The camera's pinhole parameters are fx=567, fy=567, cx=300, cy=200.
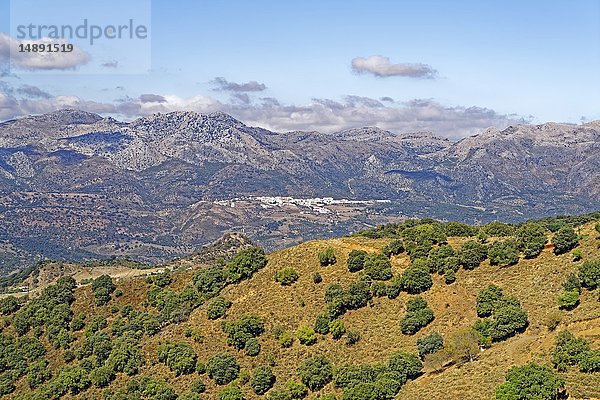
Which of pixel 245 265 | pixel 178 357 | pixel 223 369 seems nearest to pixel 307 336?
pixel 223 369

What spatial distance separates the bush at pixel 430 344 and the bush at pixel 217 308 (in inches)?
1809

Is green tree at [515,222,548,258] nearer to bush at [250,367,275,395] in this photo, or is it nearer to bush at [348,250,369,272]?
bush at [348,250,369,272]

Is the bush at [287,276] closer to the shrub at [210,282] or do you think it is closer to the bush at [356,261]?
the bush at [356,261]

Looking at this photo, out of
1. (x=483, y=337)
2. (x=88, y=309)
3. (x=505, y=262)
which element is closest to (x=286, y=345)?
(x=483, y=337)

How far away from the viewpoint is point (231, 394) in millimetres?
89188

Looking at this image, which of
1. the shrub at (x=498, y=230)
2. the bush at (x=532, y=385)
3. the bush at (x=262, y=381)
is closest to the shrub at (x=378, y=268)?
the bush at (x=262, y=381)

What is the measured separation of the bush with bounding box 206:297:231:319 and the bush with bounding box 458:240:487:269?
48933mm

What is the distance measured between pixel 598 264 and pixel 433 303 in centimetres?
2727

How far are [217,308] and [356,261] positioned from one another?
100 ft

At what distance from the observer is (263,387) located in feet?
302

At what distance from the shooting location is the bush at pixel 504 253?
347ft

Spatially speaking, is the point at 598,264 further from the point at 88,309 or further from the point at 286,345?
the point at 88,309

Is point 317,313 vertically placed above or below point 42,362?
above

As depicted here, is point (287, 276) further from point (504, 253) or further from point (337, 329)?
point (504, 253)
